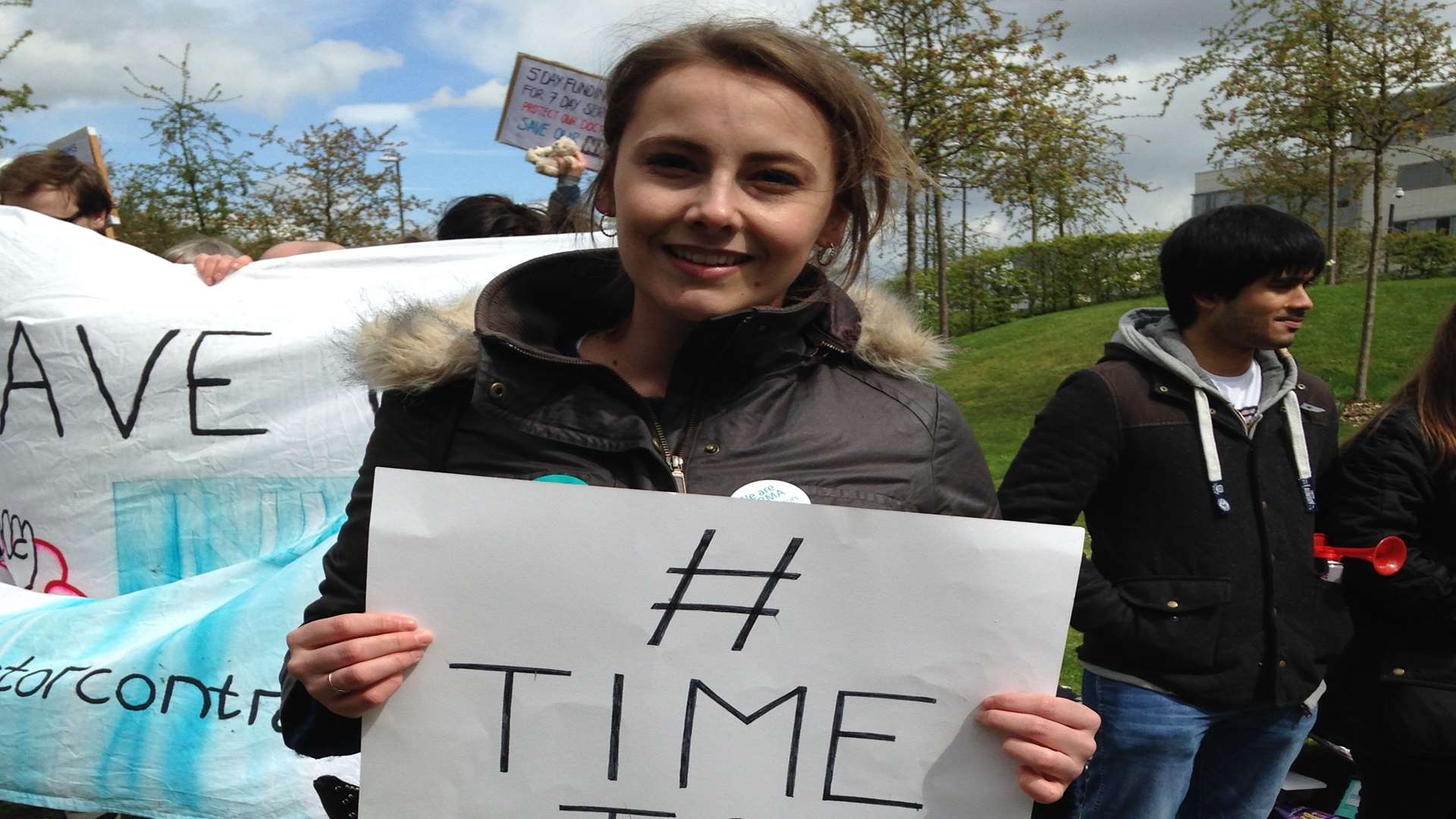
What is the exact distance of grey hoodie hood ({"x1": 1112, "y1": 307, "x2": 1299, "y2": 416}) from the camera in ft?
8.75

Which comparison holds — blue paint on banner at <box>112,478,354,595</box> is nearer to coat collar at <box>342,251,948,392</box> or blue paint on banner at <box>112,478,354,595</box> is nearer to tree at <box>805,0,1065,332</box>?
coat collar at <box>342,251,948,392</box>

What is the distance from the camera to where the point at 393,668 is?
129cm

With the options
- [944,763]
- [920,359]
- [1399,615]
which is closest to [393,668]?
[944,763]

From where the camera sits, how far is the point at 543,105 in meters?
5.33

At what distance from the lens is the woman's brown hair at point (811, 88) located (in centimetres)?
136

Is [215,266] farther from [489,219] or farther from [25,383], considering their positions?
[489,219]

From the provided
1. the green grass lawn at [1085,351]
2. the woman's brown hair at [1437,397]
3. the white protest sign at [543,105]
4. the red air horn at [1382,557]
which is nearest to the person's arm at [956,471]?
the red air horn at [1382,557]

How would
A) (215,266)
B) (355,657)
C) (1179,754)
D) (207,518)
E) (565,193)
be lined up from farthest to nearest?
(565,193) → (215,266) → (207,518) → (1179,754) → (355,657)

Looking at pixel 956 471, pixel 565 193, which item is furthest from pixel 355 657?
pixel 565 193

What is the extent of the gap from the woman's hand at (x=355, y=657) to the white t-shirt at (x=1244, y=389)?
2112 millimetres

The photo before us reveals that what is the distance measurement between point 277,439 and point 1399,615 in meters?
3.06

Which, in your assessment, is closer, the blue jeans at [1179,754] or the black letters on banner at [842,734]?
the black letters on banner at [842,734]

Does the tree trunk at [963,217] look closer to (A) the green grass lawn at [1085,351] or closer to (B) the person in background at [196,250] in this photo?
(A) the green grass lawn at [1085,351]

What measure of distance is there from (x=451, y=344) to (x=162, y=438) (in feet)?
7.69
